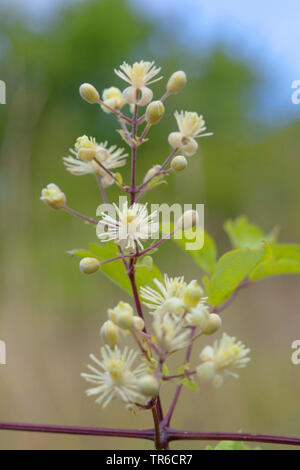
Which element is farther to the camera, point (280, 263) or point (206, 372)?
point (280, 263)

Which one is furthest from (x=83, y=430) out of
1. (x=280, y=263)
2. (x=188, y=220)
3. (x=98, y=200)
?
(x=98, y=200)

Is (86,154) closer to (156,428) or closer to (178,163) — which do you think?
(178,163)

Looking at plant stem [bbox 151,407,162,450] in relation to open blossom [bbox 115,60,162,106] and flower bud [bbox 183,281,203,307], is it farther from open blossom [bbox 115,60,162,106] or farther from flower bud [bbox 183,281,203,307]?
open blossom [bbox 115,60,162,106]

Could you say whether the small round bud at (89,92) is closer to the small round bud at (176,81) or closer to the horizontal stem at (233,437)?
the small round bud at (176,81)

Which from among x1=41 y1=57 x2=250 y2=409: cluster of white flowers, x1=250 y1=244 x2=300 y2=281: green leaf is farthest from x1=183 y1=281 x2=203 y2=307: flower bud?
x1=250 y1=244 x2=300 y2=281: green leaf

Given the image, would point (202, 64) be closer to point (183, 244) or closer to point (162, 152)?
point (162, 152)

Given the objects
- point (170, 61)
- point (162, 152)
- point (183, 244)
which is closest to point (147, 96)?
point (183, 244)
